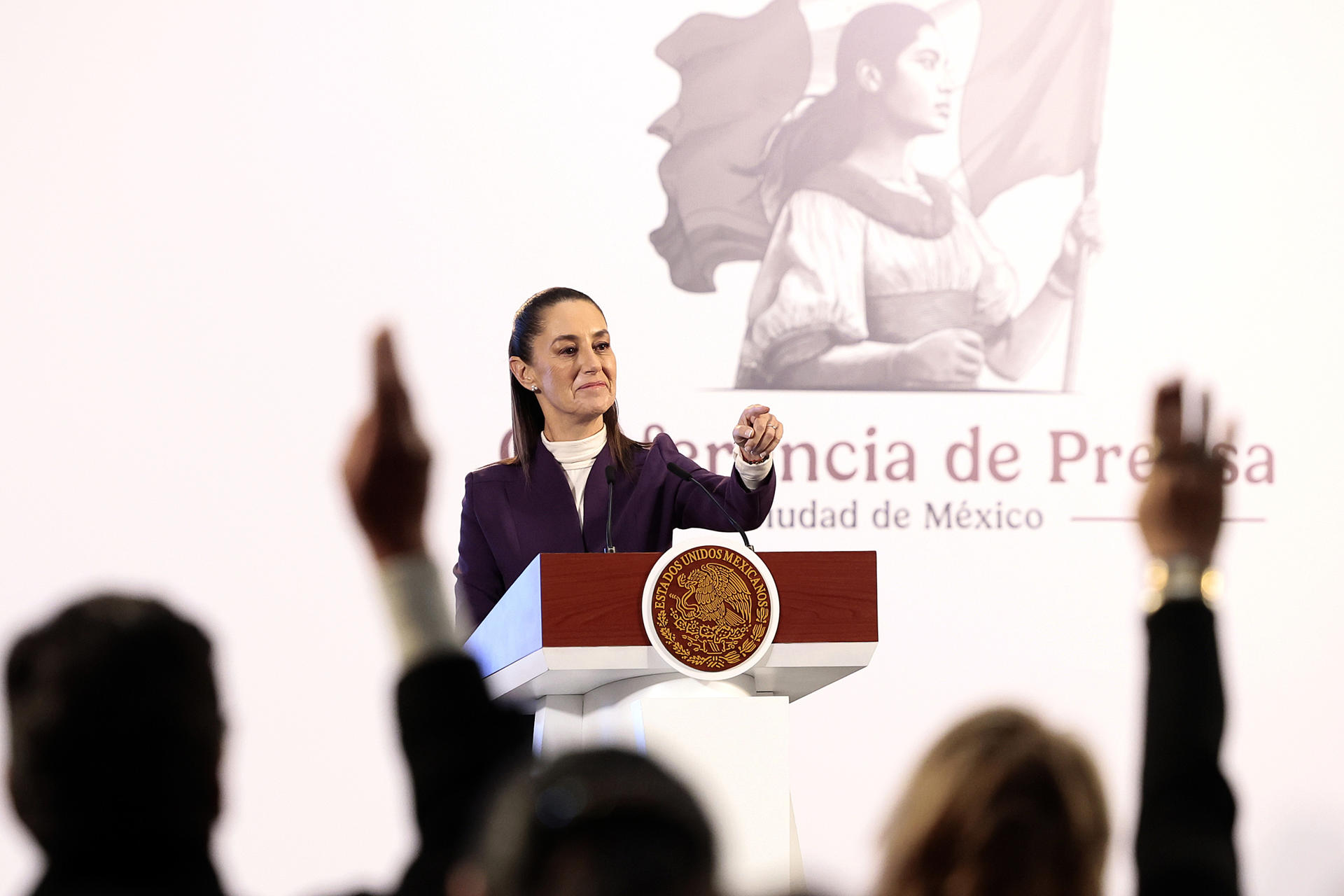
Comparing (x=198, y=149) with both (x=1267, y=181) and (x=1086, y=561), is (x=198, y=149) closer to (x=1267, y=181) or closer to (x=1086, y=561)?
(x=1086, y=561)

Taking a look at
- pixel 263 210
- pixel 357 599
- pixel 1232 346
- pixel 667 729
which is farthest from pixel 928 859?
pixel 1232 346

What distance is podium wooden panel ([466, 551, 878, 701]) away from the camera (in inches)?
85.4

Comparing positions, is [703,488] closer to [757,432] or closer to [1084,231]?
[757,432]

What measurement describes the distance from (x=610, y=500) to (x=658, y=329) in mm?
2000

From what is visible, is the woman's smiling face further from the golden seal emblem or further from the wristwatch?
the wristwatch

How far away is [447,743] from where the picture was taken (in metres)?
0.96

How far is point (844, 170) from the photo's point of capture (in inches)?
189

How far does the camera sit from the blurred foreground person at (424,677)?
892mm

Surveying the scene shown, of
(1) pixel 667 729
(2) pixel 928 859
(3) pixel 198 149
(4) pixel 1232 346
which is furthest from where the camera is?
(4) pixel 1232 346

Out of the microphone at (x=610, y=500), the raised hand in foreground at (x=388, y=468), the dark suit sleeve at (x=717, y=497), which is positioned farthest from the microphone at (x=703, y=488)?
the raised hand in foreground at (x=388, y=468)

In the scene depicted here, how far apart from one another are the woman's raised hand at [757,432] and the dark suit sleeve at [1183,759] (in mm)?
1473

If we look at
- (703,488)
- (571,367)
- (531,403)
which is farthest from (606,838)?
(531,403)

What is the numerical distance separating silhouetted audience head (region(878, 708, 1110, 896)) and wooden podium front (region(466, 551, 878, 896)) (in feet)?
3.73

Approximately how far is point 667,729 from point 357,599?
2.62 metres
